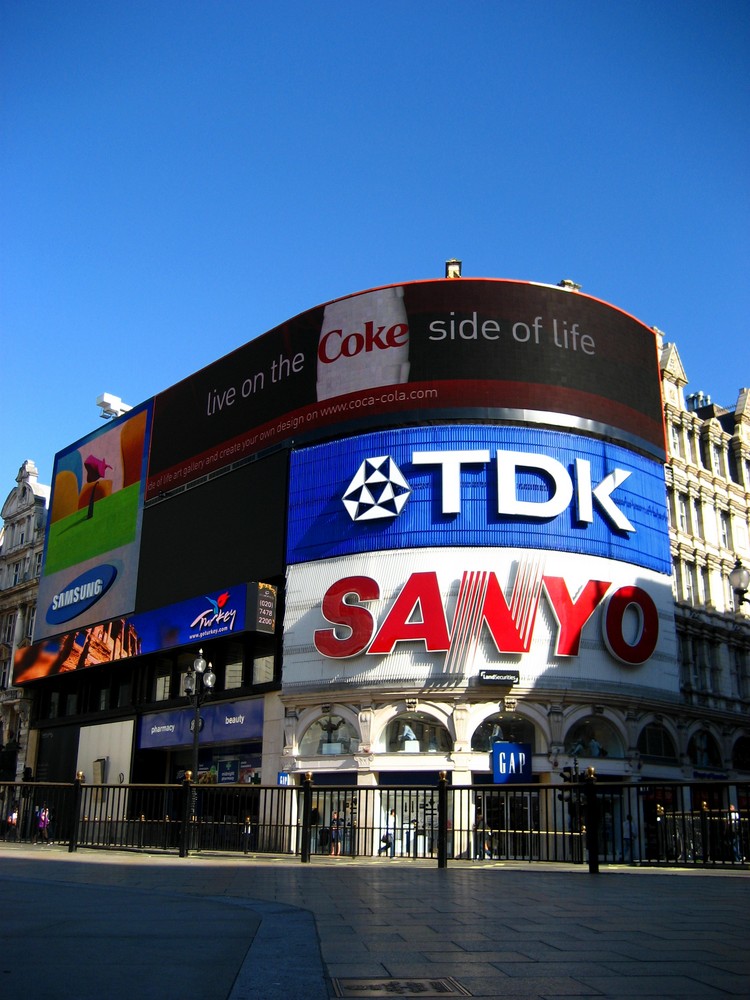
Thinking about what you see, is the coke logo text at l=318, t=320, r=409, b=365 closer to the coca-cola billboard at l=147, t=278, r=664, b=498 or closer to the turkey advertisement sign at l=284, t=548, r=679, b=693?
the coca-cola billboard at l=147, t=278, r=664, b=498

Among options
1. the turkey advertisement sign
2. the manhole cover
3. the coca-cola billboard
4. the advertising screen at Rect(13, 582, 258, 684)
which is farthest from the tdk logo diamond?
the manhole cover

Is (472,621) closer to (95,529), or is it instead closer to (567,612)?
(567,612)

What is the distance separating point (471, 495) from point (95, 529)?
25623 millimetres

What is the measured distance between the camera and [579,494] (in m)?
40.7

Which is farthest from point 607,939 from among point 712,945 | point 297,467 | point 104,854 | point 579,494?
point 297,467

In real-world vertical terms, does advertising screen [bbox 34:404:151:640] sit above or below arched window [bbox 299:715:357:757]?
above

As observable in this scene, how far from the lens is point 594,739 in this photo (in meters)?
39.8

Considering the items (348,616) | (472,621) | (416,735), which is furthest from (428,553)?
(416,735)

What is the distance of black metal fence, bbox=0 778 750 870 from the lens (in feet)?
57.8

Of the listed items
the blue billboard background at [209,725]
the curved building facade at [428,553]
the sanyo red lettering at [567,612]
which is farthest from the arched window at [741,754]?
the blue billboard background at [209,725]

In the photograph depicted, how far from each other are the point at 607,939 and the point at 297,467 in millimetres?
36422

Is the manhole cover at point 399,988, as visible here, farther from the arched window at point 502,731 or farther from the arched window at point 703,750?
the arched window at point 703,750

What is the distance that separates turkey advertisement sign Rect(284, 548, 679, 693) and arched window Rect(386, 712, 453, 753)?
66.8 inches

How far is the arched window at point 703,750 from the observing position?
44.2 meters
